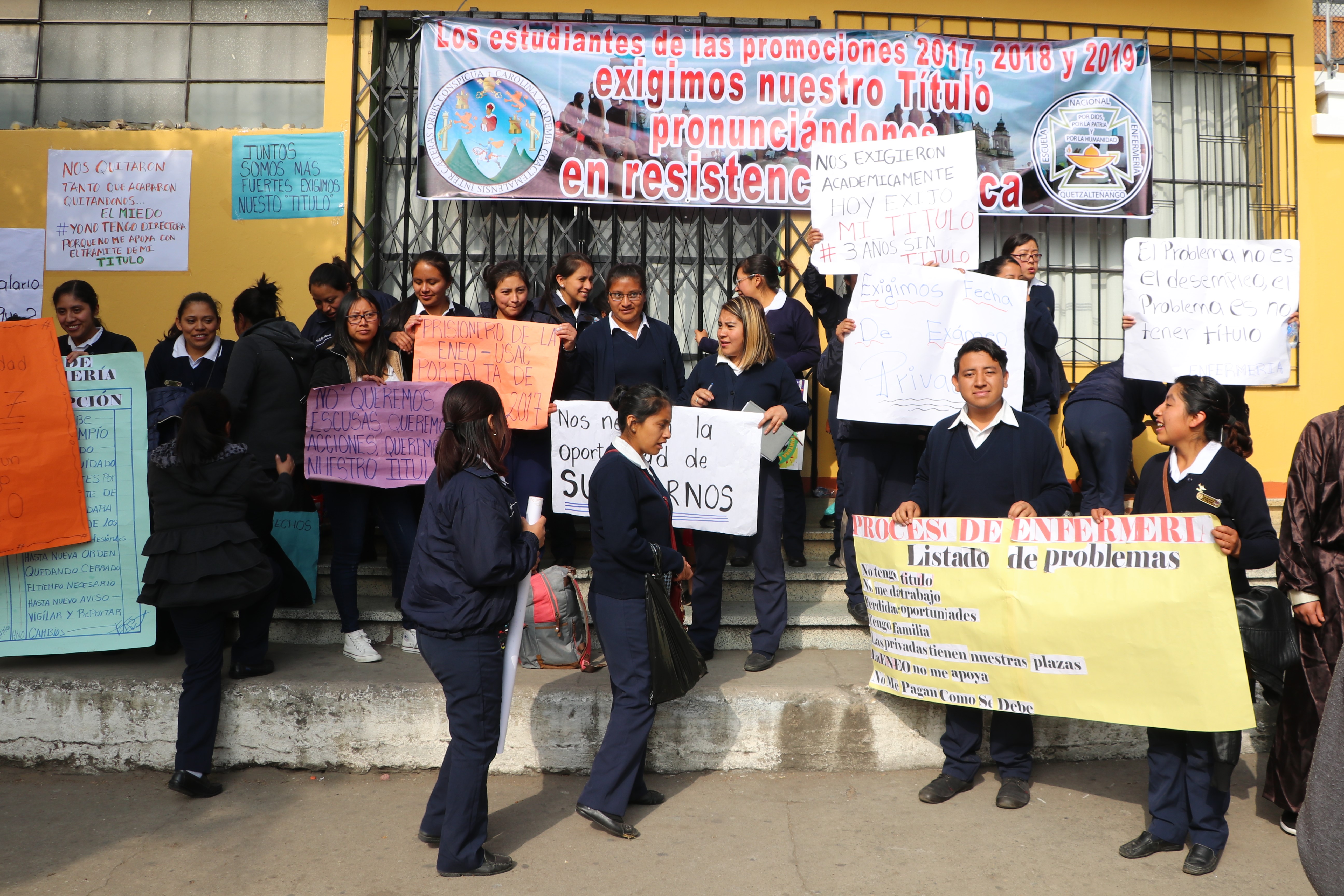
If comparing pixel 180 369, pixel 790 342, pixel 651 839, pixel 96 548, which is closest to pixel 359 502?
pixel 96 548

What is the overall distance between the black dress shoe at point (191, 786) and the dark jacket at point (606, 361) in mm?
2723

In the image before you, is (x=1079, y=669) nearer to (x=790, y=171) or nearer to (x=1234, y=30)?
(x=790, y=171)

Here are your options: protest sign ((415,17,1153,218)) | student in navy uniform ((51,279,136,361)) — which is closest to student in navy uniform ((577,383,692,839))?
student in navy uniform ((51,279,136,361))

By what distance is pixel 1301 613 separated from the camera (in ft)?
13.4

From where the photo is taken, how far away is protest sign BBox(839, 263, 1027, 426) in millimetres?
5566

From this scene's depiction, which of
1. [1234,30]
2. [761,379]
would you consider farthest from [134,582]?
[1234,30]

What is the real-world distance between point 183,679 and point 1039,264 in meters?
6.96

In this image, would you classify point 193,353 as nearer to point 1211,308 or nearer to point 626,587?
point 626,587

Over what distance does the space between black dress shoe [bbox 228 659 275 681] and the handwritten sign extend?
180cm

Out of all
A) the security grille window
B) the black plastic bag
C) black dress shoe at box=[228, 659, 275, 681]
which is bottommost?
black dress shoe at box=[228, 659, 275, 681]

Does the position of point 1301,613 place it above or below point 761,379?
below

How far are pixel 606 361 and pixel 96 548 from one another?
9.58 ft

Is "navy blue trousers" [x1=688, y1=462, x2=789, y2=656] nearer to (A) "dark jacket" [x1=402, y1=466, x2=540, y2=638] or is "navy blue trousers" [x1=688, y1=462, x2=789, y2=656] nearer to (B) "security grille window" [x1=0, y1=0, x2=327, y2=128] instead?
(A) "dark jacket" [x1=402, y1=466, x2=540, y2=638]

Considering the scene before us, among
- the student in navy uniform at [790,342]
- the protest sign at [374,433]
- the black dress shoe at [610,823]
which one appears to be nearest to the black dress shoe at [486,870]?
the black dress shoe at [610,823]
